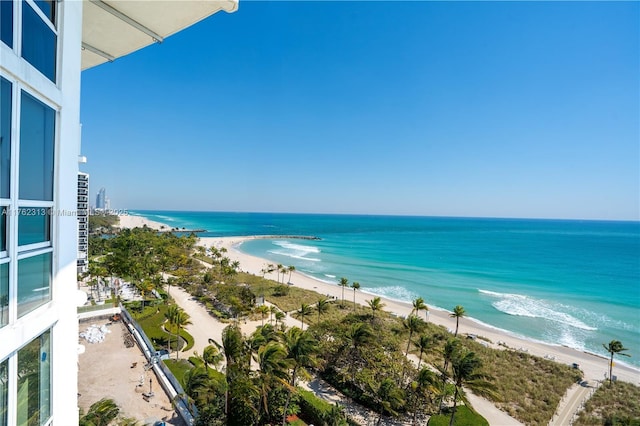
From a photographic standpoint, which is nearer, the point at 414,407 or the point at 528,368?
the point at 414,407

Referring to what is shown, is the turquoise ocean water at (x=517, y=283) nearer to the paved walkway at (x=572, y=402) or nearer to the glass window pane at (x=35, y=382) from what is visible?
the paved walkway at (x=572, y=402)

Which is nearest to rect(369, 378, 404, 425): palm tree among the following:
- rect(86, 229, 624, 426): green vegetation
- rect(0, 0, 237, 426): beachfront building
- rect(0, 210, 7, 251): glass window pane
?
rect(86, 229, 624, 426): green vegetation

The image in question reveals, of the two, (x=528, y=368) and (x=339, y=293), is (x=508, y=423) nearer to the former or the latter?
(x=528, y=368)

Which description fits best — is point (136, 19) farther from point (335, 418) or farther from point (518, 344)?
point (518, 344)

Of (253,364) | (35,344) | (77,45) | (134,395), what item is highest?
(77,45)

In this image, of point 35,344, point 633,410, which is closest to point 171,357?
point 35,344

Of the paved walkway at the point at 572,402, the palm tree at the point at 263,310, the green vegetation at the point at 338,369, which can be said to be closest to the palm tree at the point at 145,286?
the green vegetation at the point at 338,369
